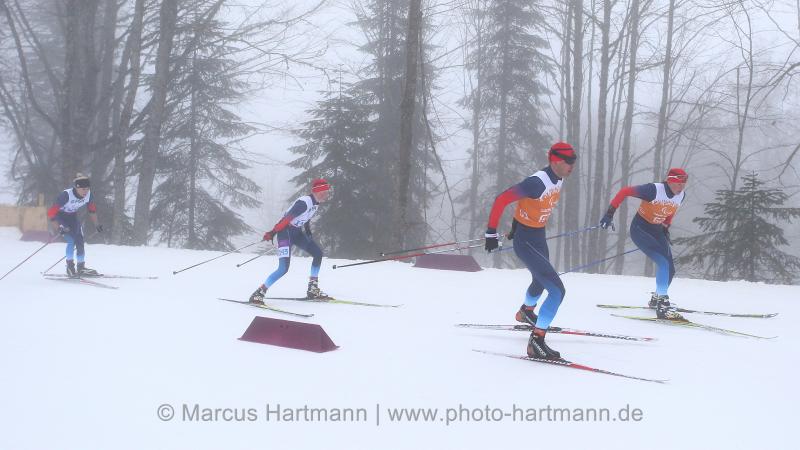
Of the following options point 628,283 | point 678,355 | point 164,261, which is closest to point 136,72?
point 164,261

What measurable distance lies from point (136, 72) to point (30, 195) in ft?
38.8

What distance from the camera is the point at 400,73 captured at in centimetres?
2734

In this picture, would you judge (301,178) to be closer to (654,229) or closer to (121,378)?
(654,229)

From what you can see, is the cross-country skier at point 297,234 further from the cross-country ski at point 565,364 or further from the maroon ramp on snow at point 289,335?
the cross-country ski at point 565,364

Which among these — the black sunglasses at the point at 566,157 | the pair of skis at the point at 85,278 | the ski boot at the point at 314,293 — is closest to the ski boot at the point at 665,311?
the black sunglasses at the point at 566,157

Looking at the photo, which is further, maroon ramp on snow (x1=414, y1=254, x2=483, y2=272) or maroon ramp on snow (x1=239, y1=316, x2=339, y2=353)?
maroon ramp on snow (x1=414, y1=254, x2=483, y2=272)

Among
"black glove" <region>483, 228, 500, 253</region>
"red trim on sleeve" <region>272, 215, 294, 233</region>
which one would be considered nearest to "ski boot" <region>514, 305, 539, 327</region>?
"black glove" <region>483, 228, 500, 253</region>

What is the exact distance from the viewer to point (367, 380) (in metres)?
5.35

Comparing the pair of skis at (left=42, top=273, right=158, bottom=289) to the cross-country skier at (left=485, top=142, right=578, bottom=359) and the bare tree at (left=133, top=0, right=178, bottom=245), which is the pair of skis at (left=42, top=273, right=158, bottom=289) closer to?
the cross-country skier at (left=485, top=142, right=578, bottom=359)

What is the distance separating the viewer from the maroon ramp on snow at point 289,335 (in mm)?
6371

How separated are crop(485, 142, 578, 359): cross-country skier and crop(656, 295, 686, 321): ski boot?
9.82ft

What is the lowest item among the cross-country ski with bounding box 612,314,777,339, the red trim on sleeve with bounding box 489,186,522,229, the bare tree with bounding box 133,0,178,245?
the cross-country ski with bounding box 612,314,777,339

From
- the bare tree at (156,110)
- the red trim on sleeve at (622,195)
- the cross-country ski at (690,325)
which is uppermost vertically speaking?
the bare tree at (156,110)

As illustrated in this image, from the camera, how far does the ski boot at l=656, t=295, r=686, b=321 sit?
8.57m
